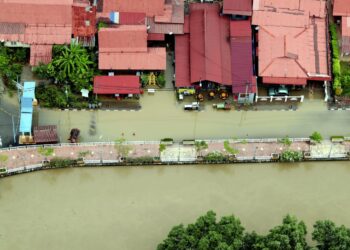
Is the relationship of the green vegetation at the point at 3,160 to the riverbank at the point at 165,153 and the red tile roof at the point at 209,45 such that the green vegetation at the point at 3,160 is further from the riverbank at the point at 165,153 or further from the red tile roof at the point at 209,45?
the red tile roof at the point at 209,45


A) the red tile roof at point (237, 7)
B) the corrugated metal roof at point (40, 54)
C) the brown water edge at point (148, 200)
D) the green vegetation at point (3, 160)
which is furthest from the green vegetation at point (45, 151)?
the red tile roof at point (237, 7)

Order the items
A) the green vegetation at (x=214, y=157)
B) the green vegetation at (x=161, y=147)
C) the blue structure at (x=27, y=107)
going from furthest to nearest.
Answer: the green vegetation at (x=161, y=147), the blue structure at (x=27, y=107), the green vegetation at (x=214, y=157)

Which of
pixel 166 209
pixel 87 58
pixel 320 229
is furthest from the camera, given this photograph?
pixel 87 58

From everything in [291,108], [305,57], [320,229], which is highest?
[305,57]

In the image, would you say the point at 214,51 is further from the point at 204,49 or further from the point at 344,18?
the point at 344,18

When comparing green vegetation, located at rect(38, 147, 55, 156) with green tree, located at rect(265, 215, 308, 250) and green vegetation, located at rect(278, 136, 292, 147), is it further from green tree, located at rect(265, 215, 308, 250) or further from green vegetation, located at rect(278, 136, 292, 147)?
green tree, located at rect(265, 215, 308, 250)

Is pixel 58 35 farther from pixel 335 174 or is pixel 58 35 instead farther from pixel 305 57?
pixel 335 174

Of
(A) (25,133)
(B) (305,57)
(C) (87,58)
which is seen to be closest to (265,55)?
(B) (305,57)
